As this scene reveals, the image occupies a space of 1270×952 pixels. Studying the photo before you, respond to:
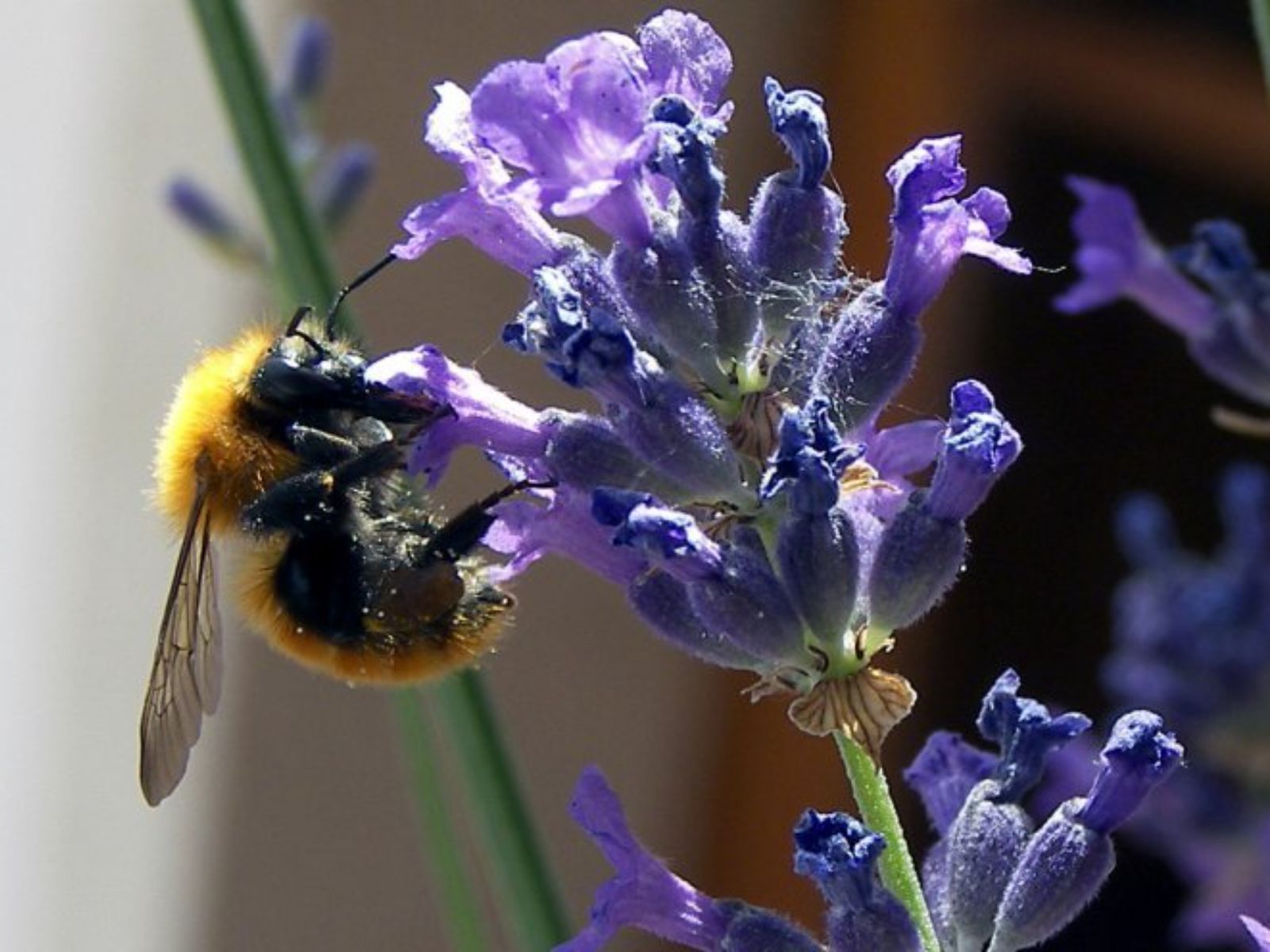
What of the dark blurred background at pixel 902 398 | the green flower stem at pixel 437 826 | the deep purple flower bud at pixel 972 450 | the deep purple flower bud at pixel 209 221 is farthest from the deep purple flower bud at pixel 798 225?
the dark blurred background at pixel 902 398

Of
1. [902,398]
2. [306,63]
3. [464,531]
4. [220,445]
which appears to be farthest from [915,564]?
[902,398]

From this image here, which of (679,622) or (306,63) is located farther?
(306,63)

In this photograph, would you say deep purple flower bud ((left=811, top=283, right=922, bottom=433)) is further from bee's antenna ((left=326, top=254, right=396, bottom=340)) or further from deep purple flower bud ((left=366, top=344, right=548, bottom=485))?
bee's antenna ((left=326, top=254, right=396, bottom=340))

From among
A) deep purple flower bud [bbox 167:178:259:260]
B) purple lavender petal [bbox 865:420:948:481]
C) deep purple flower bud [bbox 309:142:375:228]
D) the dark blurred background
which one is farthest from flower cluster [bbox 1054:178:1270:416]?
the dark blurred background

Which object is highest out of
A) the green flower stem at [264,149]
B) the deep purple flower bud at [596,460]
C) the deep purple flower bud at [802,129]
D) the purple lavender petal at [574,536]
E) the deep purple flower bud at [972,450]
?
the green flower stem at [264,149]

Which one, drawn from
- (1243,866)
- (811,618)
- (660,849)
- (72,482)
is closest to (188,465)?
(811,618)

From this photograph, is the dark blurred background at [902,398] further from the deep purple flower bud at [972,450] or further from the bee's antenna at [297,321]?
the deep purple flower bud at [972,450]

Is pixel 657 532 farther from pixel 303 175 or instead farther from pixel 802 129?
Answer: pixel 303 175
